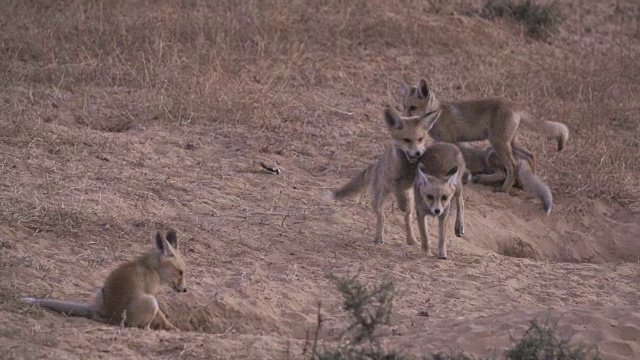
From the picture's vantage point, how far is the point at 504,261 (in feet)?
29.7

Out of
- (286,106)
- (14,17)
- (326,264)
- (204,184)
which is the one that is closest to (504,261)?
(326,264)

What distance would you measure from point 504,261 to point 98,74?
5109mm

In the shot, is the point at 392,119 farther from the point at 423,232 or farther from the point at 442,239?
the point at 442,239

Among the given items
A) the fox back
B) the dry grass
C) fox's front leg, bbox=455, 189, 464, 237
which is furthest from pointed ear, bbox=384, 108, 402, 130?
the dry grass

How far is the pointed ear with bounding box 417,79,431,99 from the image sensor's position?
36.9ft

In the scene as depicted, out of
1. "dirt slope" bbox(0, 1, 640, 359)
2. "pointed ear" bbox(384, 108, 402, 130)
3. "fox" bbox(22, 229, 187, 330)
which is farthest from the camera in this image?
"pointed ear" bbox(384, 108, 402, 130)

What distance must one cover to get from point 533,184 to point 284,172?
2380 millimetres

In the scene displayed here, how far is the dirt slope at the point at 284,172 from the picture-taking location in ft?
23.8

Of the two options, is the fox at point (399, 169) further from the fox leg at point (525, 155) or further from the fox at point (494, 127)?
the fox leg at point (525, 155)

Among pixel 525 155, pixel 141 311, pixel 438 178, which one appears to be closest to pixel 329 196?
pixel 438 178

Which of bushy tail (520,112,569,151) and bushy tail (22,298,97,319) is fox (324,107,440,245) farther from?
bushy tail (22,298,97,319)

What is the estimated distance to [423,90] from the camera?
36.9 feet

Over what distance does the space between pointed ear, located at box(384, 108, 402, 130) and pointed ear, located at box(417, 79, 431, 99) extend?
1.89 meters

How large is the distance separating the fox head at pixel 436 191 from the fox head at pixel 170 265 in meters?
2.40
